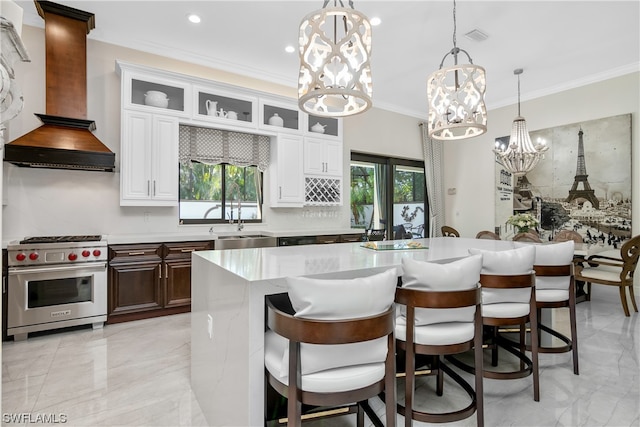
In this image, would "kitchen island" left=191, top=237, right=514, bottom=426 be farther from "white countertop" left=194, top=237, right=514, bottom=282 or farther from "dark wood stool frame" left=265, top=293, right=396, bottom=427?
"dark wood stool frame" left=265, top=293, right=396, bottom=427

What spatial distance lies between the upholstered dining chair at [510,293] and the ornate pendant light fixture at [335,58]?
1.34 meters

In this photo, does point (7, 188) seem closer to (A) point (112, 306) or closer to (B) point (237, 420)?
(A) point (112, 306)

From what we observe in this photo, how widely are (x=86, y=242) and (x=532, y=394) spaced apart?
4.07m

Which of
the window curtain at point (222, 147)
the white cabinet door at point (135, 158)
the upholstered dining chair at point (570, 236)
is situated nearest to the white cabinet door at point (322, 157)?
the window curtain at point (222, 147)

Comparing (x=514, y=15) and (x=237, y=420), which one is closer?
(x=237, y=420)

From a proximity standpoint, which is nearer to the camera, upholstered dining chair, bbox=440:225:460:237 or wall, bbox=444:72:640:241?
wall, bbox=444:72:640:241

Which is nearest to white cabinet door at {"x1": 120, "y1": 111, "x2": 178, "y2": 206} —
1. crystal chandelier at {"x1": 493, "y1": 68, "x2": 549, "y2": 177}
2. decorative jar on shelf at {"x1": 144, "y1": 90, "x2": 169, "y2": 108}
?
decorative jar on shelf at {"x1": 144, "y1": 90, "x2": 169, "y2": 108}

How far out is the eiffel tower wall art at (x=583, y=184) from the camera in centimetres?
480

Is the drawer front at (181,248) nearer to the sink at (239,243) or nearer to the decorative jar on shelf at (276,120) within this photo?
the sink at (239,243)

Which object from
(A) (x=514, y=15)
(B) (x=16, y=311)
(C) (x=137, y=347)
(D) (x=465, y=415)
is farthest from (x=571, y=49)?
(B) (x=16, y=311)

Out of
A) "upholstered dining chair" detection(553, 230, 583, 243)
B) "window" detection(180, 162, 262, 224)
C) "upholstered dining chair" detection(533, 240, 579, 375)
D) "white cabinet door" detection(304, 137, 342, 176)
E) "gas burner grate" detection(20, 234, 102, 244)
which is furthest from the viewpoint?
"white cabinet door" detection(304, 137, 342, 176)

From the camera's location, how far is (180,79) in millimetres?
4180

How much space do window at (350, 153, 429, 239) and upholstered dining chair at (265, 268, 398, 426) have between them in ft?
15.8

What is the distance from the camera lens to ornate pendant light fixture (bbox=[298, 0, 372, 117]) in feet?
6.32
